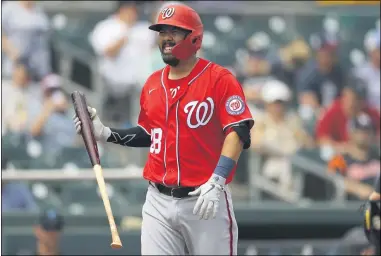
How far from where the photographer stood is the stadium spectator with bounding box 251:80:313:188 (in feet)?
30.0

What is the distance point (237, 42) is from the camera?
11.0 m

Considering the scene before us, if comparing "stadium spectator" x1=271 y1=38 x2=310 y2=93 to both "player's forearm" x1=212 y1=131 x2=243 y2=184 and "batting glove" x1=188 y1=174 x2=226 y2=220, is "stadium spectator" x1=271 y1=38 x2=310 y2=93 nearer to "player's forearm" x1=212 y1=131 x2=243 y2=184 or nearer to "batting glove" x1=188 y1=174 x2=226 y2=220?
"player's forearm" x1=212 y1=131 x2=243 y2=184

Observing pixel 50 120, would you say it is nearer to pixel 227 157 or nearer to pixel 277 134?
pixel 277 134

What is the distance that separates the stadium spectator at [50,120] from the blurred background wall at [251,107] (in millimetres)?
12

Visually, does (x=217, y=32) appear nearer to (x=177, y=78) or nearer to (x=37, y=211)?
(x=37, y=211)

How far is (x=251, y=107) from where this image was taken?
9.89 meters

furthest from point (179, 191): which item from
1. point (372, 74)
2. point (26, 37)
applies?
point (372, 74)

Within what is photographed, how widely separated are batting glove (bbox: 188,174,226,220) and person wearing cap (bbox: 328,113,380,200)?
4.40 meters

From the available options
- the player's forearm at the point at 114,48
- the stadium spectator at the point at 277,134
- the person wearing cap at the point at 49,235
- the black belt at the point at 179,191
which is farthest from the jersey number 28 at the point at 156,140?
the player's forearm at the point at 114,48

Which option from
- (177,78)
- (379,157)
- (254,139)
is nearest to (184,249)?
(177,78)

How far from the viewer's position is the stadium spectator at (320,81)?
10.6 m

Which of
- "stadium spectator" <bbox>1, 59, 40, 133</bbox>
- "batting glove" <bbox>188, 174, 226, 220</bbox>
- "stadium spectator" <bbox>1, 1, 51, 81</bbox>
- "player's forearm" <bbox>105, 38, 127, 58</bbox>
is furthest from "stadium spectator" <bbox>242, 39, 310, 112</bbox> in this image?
"batting glove" <bbox>188, 174, 226, 220</bbox>

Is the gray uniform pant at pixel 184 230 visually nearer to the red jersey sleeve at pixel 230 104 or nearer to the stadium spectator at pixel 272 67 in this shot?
the red jersey sleeve at pixel 230 104

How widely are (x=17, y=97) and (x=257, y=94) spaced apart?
2.28 meters
